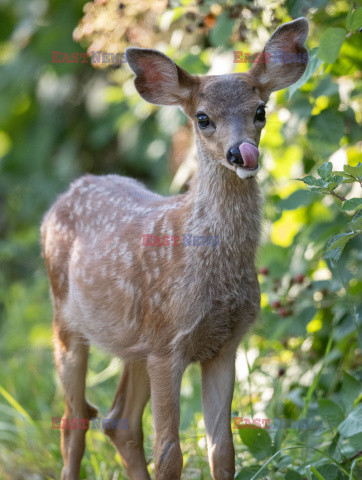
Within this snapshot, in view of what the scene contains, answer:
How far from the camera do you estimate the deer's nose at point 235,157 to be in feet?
11.2

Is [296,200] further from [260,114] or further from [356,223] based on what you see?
[356,223]

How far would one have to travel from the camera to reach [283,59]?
4.03 m

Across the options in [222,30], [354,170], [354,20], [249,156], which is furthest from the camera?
[222,30]

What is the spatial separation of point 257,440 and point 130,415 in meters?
1.05

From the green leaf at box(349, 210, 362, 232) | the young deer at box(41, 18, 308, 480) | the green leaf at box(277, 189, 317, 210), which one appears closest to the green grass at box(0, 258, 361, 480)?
the young deer at box(41, 18, 308, 480)

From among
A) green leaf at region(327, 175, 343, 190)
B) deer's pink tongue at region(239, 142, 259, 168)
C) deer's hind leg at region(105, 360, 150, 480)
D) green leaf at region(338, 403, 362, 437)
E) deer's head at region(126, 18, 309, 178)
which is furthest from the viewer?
deer's hind leg at region(105, 360, 150, 480)

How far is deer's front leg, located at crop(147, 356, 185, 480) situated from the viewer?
3689 mm

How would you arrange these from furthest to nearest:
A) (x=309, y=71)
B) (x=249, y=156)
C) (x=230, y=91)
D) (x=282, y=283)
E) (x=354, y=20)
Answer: (x=282, y=283) < (x=309, y=71) < (x=354, y=20) < (x=230, y=91) < (x=249, y=156)

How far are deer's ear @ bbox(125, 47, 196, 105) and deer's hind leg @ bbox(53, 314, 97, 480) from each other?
5.01ft

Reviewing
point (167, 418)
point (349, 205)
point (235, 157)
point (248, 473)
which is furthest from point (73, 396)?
point (349, 205)

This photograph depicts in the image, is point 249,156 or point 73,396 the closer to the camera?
point 249,156

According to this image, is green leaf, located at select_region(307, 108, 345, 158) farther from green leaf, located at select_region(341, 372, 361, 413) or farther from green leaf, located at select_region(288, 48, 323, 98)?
green leaf, located at select_region(341, 372, 361, 413)

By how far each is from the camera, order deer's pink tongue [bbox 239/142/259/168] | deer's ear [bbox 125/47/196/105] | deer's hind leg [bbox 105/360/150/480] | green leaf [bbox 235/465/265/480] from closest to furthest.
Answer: deer's pink tongue [bbox 239/142/259/168], green leaf [bbox 235/465/265/480], deer's ear [bbox 125/47/196/105], deer's hind leg [bbox 105/360/150/480]

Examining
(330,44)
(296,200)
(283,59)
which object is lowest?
(296,200)
